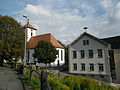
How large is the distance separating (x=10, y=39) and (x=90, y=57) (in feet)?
64.7

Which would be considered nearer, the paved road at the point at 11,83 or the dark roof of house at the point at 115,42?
the paved road at the point at 11,83

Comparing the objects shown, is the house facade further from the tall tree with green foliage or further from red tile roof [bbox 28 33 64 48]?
the tall tree with green foliage

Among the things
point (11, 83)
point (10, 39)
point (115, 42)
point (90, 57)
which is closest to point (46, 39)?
point (10, 39)

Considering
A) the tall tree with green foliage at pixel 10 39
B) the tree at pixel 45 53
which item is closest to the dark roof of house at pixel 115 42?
the tree at pixel 45 53

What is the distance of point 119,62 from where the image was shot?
25172 millimetres

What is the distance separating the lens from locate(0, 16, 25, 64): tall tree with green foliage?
2750cm

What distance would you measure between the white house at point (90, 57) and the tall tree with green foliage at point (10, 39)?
12.9 metres

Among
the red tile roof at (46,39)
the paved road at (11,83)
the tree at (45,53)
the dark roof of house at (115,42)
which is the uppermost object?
the red tile roof at (46,39)

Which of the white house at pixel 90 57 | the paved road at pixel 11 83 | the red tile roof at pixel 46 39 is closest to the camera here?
the paved road at pixel 11 83

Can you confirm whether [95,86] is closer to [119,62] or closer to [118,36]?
[119,62]

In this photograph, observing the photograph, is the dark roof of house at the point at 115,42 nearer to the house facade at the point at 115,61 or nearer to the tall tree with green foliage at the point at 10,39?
the house facade at the point at 115,61

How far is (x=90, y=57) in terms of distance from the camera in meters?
27.4

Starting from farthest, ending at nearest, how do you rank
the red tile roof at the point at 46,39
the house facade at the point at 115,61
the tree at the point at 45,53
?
1. the red tile roof at the point at 46,39
2. the tree at the point at 45,53
3. the house facade at the point at 115,61

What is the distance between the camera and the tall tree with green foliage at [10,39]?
27.5m
